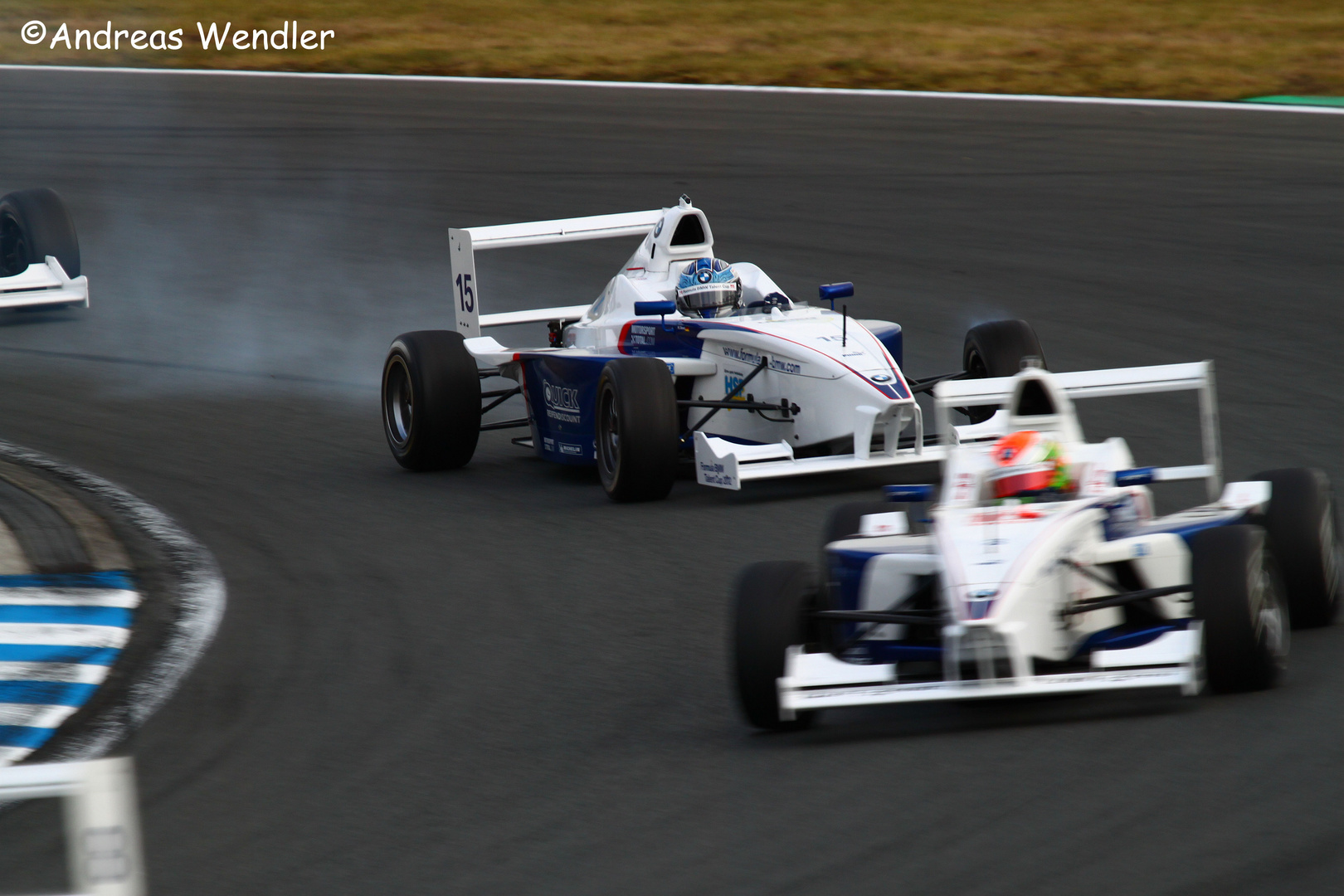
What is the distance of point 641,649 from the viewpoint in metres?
7.24

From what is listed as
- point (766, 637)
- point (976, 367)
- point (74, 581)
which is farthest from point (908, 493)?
point (74, 581)

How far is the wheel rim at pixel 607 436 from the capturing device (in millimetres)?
9812

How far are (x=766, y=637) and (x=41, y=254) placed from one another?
40.7 ft

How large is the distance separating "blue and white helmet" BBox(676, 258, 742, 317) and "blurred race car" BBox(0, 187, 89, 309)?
25.7ft

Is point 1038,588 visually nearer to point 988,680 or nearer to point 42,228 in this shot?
point 988,680

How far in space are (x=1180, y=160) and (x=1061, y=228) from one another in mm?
2658

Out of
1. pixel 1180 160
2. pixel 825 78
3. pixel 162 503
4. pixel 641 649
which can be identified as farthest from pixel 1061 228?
pixel 641 649

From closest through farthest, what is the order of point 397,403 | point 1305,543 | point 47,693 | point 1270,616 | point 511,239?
point 1270,616 → point 1305,543 → point 47,693 → point 397,403 → point 511,239

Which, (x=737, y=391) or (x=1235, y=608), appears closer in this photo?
(x=1235, y=608)

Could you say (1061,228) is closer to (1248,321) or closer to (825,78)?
(1248,321)

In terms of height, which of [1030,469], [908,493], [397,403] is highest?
[397,403]

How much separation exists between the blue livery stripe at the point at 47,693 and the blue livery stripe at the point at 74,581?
1342mm

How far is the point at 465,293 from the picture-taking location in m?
12.0

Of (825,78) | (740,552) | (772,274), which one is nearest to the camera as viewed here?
(740,552)
